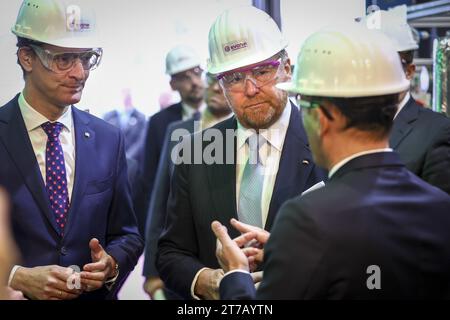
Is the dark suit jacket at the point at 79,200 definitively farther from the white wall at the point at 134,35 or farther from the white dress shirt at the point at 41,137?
the white wall at the point at 134,35

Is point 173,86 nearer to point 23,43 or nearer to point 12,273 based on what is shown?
point 23,43

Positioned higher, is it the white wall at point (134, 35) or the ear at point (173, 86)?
the white wall at point (134, 35)

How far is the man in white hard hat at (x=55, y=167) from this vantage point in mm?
2586

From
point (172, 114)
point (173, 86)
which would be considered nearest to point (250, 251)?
point (173, 86)

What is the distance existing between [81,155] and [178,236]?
475mm

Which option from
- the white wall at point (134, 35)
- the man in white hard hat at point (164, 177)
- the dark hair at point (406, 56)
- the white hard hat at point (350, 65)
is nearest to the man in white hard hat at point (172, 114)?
the man in white hard hat at point (164, 177)

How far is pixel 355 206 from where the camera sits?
5.91 feet

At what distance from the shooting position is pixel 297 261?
177cm

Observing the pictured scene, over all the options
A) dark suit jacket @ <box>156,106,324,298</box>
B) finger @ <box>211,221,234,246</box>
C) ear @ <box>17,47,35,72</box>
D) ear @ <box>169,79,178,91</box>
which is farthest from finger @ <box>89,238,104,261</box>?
ear @ <box>169,79,178,91</box>

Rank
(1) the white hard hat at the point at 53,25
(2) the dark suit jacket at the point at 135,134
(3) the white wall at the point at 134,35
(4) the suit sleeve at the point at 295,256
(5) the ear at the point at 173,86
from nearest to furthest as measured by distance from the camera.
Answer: (4) the suit sleeve at the point at 295,256 < (1) the white hard hat at the point at 53,25 < (3) the white wall at the point at 134,35 < (2) the dark suit jacket at the point at 135,134 < (5) the ear at the point at 173,86

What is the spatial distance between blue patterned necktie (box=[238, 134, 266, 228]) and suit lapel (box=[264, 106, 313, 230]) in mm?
60

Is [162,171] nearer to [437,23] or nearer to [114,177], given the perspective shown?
[114,177]

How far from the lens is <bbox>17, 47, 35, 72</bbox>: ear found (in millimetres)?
2658
